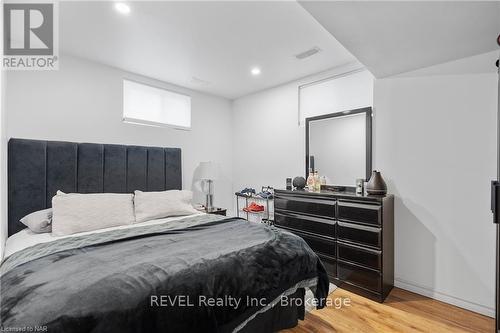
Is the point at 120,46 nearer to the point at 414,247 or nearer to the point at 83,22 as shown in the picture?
the point at 83,22

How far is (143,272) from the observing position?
1302 millimetres

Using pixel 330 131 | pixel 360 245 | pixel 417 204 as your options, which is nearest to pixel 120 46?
pixel 330 131

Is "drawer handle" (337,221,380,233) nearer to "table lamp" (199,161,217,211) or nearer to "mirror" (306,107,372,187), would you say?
"mirror" (306,107,372,187)

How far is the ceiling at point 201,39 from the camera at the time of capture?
2.03 metres

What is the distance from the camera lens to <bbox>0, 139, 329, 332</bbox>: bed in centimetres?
107

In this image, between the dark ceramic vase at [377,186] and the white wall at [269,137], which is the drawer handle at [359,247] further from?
the white wall at [269,137]

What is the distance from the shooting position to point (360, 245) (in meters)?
2.45

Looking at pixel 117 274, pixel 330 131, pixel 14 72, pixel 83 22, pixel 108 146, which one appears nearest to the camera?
pixel 117 274

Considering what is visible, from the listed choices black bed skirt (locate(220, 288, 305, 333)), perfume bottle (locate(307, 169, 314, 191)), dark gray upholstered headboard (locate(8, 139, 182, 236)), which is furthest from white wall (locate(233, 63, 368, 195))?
black bed skirt (locate(220, 288, 305, 333))

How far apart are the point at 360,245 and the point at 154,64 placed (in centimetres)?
321

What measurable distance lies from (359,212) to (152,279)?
6.66 ft

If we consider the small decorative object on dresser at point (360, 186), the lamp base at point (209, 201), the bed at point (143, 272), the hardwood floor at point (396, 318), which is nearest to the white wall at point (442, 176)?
the hardwood floor at point (396, 318)

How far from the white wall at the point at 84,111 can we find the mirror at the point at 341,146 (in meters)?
1.92

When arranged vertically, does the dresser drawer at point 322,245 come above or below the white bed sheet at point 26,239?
below
